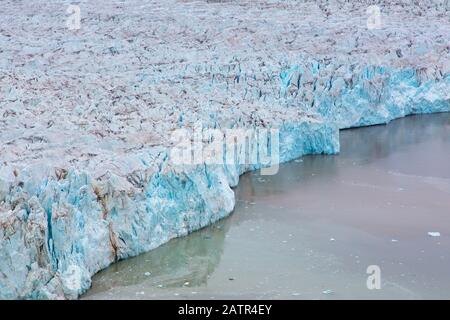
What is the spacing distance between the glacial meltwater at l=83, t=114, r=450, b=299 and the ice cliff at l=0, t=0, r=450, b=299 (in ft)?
0.82

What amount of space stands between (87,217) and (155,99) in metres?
3.51

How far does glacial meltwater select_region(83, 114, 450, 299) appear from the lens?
6.15 meters

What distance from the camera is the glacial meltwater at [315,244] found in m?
6.15

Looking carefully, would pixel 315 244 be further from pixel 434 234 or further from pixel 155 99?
pixel 155 99

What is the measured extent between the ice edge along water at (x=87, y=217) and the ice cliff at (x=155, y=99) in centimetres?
1

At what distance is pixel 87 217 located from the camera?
6.37 meters

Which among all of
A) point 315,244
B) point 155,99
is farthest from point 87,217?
point 155,99

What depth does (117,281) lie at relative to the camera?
6.21 metres

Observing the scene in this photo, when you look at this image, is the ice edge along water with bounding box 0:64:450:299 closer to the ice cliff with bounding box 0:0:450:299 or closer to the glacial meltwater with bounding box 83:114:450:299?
the ice cliff with bounding box 0:0:450:299

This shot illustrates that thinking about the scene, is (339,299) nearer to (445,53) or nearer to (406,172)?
(406,172)

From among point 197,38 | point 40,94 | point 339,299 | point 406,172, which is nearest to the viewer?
point 339,299

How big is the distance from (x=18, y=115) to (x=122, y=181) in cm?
199

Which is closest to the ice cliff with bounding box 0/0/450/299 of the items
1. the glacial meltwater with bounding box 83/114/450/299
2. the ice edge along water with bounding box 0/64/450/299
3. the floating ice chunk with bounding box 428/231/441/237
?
the ice edge along water with bounding box 0/64/450/299

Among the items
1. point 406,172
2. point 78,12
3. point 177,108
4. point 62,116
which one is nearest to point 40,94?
point 62,116
